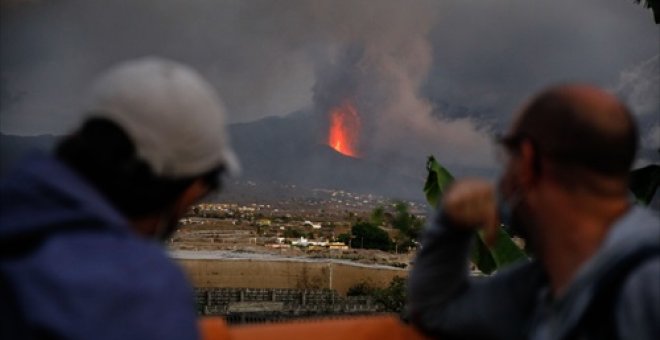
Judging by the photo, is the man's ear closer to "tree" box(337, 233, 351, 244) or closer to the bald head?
the bald head

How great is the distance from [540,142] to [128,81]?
809mm

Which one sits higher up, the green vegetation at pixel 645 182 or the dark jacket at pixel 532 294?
the green vegetation at pixel 645 182

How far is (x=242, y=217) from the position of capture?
147375mm

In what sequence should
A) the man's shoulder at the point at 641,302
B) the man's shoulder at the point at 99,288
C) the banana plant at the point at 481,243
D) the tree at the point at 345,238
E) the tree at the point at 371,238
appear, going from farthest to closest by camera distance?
the tree at the point at 345,238 → the tree at the point at 371,238 → the banana plant at the point at 481,243 → the man's shoulder at the point at 641,302 → the man's shoulder at the point at 99,288

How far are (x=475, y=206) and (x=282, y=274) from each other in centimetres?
7501

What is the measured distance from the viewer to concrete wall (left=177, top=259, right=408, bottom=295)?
73.7 meters

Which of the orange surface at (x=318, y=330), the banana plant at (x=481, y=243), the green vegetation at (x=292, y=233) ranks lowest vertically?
the orange surface at (x=318, y=330)

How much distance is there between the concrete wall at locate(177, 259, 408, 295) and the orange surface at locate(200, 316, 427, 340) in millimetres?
71115

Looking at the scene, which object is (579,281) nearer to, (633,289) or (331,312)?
(633,289)

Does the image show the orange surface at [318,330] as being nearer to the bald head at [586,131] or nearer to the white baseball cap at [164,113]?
the white baseball cap at [164,113]

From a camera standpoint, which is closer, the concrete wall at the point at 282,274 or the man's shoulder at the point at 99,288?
the man's shoulder at the point at 99,288

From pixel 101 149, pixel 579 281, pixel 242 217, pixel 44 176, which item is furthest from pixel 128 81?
pixel 242 217

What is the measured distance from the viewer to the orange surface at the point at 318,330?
1.98 meters

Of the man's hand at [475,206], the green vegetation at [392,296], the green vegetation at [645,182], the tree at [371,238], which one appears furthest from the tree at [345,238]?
the man's hand at [475,206]
